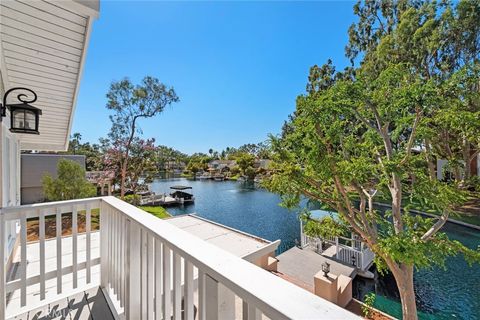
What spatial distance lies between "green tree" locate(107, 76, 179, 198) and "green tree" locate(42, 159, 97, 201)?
3.85 meters

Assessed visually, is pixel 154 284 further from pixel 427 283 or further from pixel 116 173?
pixel 116 173

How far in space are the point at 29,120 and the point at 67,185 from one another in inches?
301

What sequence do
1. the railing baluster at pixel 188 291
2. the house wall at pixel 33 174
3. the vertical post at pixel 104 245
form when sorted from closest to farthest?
1. the railing baluster at pixel 188 291
2. the vertical post at pixel 104 245
3. the house wall at pixel 33 174

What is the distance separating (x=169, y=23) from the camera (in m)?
6.27

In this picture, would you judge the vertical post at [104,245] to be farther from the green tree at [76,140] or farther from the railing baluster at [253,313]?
the green tree at [76,140]

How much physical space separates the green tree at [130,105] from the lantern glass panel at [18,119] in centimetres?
1091

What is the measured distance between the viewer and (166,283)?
103cm

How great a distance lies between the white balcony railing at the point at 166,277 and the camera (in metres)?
0.55

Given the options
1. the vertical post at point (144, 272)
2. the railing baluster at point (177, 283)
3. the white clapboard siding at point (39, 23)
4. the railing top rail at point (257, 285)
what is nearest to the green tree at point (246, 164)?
the white clapboard siding at point (39, 23)

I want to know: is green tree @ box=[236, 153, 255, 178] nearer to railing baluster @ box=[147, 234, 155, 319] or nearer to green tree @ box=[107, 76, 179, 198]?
green tree @ box=[107, 76, 179, 198]

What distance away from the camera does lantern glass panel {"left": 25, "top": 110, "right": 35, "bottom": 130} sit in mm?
2271

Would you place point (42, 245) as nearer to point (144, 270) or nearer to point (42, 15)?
point (144, 270)

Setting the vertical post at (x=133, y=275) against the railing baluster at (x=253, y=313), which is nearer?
the railing baluster at (x=253, y=313)

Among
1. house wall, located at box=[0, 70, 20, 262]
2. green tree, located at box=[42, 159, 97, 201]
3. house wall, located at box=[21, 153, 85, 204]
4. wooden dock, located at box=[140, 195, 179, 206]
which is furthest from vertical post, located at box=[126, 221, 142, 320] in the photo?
wooden dock, located at box=[140, 195, 179, 206]
